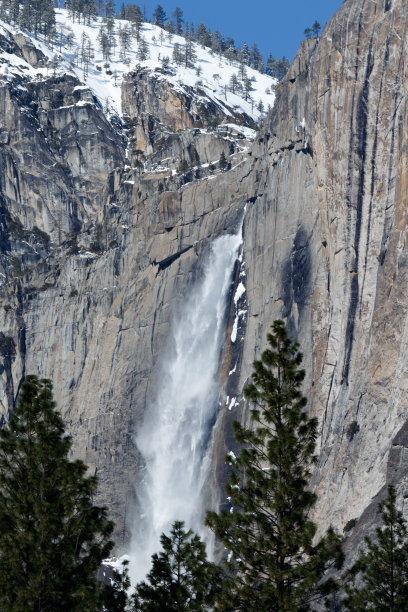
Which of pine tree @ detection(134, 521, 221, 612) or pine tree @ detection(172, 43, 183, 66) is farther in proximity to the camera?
pine tree @ detection(172, 43, 183, 66)

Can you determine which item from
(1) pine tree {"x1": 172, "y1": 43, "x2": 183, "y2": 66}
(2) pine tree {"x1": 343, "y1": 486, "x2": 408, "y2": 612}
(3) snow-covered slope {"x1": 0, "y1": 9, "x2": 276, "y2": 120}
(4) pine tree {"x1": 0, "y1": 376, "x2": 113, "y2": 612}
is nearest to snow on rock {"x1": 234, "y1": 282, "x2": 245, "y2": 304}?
(3) snow-covered slope {"x1": 0, "y1": 9, "x2": 276, "y2": 120}

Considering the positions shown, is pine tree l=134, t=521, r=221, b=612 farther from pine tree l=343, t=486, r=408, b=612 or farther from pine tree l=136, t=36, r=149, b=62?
pine tree l=136, t=36, r=149, b=62

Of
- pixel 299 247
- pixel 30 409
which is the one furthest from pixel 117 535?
pixel 30 409

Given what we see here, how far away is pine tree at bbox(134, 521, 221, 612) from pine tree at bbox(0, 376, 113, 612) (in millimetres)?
2650

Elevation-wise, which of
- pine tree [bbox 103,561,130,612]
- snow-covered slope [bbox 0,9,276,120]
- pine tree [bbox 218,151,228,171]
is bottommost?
pine tree [bbox 103,561,130,612]

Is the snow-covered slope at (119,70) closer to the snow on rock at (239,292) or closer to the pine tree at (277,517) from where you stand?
the snow on rock at (239,292)

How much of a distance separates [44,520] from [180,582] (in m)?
5.83

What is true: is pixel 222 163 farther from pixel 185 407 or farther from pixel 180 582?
pixel 180 582

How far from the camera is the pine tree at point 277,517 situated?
33844 millimetres

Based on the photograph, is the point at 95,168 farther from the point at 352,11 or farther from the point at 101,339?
the point at 352,11

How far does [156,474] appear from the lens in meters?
102

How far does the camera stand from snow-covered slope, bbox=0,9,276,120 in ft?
512

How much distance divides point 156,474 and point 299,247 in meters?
25.2

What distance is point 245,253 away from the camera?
3959 inches
